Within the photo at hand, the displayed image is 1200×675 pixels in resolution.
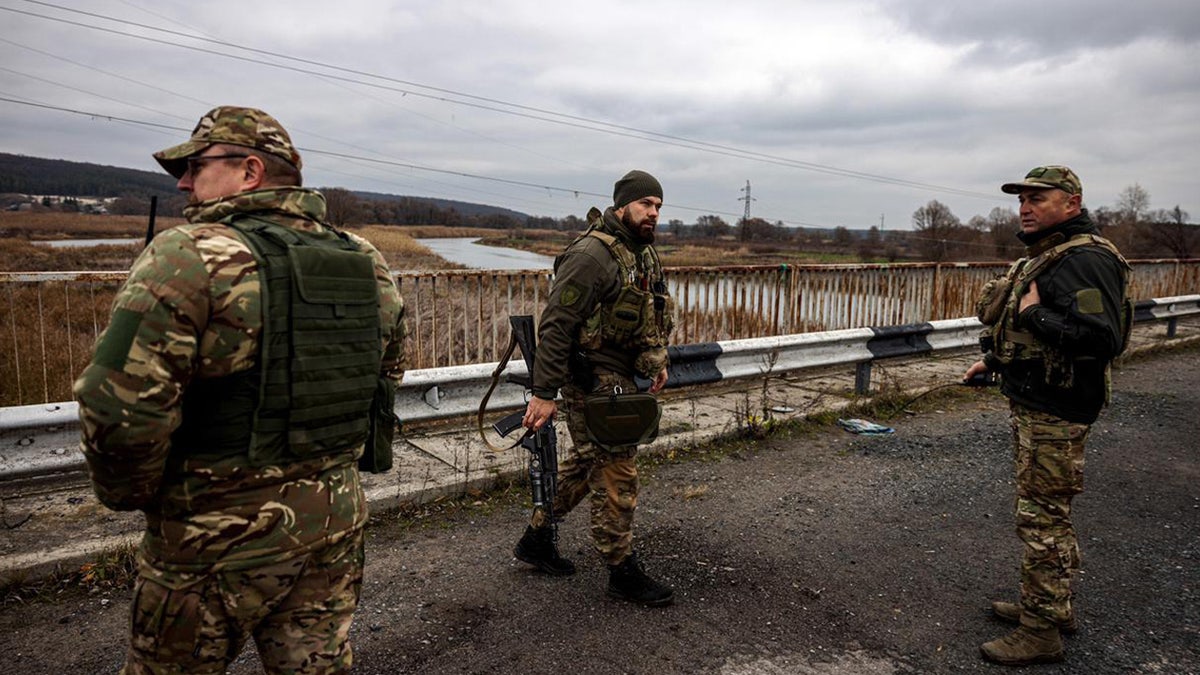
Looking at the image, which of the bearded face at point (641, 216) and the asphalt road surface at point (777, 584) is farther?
the bearded face at point (641, 216)

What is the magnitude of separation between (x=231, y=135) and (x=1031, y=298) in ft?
10.2

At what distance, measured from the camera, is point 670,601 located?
3.44m

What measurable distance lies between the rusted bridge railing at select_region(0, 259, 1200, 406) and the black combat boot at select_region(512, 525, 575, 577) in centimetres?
287

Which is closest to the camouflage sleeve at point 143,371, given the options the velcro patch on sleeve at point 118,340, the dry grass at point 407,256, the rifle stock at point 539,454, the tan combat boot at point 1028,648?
the velcro patch on sleeve at point 118,340

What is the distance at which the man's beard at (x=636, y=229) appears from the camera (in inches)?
136

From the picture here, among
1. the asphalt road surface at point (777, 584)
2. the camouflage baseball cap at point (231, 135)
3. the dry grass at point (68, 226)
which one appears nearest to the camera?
the camouflage baseball cap at point (231, 135)

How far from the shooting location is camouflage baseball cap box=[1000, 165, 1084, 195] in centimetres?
324

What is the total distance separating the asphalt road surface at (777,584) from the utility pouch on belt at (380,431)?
41.3 inches

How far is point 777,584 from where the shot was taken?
144 inches

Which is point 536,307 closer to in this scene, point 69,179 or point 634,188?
point 634,188

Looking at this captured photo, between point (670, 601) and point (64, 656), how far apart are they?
7.88ft

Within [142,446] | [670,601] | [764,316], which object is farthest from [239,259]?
[764,316]

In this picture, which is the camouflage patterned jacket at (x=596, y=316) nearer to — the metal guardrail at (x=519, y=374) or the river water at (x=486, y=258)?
the metal guardrail at (x=519, y=374)

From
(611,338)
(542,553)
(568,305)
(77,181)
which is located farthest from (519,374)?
(77,181)
